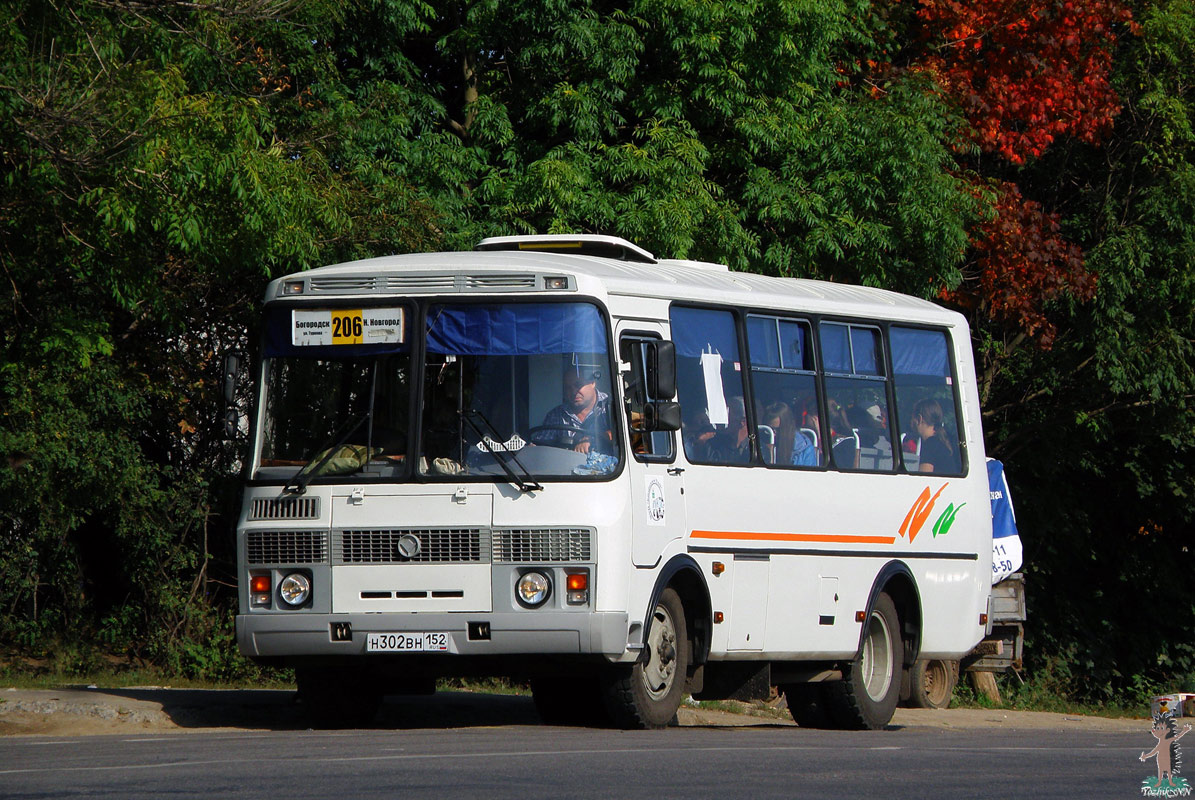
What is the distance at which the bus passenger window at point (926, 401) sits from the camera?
1593 centimetres

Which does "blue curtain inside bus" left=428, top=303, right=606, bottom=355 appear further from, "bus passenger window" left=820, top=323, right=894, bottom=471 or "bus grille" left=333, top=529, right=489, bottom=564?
"bus passenger window" left=820, top=323, right=894, bottom=471

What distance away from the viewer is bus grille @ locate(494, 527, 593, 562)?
1227 centimetres

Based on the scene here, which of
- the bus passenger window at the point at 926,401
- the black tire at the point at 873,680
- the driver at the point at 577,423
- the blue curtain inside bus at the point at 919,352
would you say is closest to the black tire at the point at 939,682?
the bus passenger window at the point at 926,401

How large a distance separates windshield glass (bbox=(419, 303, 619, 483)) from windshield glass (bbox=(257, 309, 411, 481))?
0.26 meters

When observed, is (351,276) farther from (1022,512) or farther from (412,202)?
(1022,512)

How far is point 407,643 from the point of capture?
12383 mm

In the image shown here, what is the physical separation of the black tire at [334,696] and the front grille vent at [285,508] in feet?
4.00

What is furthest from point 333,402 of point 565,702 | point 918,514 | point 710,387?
point 918,514

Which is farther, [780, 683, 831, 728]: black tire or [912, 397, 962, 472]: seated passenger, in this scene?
[912, 397, 962, 472]: seated passenger

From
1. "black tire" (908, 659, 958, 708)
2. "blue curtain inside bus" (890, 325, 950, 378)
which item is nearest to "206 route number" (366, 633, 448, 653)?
"blue curtain inside bus" (890, 325, 950, 378)

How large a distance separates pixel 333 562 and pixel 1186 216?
55.0ft

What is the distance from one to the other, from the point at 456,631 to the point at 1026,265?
591 inches

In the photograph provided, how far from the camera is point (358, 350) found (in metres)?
12.8

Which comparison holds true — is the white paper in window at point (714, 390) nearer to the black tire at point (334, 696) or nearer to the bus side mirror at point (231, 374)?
the black tire at point (334, 696)
